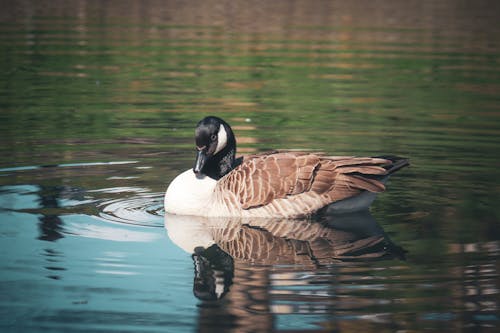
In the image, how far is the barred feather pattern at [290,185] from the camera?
11234 millimetres

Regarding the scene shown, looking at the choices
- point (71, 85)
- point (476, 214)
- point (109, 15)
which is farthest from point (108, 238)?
point (109, 15)

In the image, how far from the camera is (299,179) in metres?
11.3

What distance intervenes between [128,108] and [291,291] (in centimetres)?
1098

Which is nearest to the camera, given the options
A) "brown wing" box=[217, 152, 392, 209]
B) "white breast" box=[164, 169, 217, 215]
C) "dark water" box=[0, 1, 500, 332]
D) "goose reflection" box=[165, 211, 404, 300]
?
"dark water" box=[0, 1, 500, 332]

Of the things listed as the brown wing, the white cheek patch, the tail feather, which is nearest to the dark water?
the brown wing

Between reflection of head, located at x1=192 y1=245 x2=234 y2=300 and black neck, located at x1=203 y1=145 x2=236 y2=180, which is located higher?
black neck, located at x1=203 y1=145 x2=236 y2=180

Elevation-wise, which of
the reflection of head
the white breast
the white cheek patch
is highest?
the white cheek patch

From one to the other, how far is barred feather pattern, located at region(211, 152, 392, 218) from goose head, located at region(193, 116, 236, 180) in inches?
17.8

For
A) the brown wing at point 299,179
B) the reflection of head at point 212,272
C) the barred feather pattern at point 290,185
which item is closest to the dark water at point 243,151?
the reflection of head at point 212,272

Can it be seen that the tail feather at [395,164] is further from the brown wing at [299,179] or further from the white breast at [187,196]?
the white breast at [187,196]

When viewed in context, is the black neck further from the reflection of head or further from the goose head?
the reflection of head

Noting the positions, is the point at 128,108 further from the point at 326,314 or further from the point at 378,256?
the point at 326,314

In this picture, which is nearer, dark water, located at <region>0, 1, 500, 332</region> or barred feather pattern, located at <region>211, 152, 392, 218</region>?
dark water, located at <region>0, 1, 500, 332</region>

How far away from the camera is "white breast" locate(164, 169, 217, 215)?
11.4m
